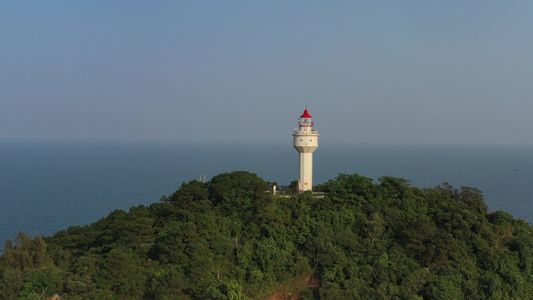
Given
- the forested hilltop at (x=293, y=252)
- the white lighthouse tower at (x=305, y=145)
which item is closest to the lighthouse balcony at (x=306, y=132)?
the white lighthouse tower at (x=305, y=145)

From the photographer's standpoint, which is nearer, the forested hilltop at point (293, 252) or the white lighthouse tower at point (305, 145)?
the forested hilltop at point (293, 252)

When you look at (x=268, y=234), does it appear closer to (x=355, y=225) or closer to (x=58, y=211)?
(x=355, y=225)

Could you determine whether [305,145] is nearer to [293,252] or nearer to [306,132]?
[306,132]

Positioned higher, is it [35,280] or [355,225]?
[355,225]

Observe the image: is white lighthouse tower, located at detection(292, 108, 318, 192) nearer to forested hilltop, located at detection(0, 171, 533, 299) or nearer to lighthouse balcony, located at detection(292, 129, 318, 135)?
lighthouse balcony, located at detection(292, 129, 318, 135)

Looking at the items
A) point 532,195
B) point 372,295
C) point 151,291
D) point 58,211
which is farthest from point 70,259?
point 532,195

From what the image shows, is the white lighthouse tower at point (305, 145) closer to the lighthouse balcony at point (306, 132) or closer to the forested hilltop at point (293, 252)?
the lighthouse balcony at point (306, 132)

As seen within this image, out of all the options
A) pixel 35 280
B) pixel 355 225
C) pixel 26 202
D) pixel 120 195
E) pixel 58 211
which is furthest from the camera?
pixel 120 195

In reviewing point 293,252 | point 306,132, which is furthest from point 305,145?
point 293,252
